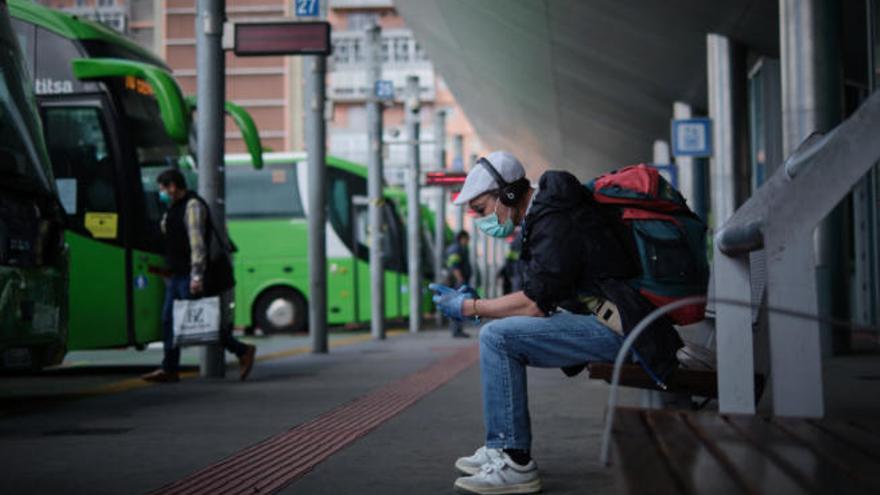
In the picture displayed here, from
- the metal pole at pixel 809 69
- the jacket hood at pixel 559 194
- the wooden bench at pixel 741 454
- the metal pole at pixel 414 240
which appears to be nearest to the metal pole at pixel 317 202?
the metal pole at pixel 809 69

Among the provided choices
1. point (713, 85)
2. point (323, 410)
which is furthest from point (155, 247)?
point (713, 85)

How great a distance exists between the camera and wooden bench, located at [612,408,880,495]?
266cm

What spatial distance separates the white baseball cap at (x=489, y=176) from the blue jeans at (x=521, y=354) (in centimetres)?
50

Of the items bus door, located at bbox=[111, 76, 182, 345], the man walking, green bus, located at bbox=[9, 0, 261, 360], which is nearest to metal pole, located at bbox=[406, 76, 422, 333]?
bus door, located at bbox=[111, 76, 182, 345]

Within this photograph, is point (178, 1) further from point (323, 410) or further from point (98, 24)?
point (323, 410)

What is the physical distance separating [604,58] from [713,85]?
592 cm

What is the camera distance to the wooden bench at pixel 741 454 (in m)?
2.66

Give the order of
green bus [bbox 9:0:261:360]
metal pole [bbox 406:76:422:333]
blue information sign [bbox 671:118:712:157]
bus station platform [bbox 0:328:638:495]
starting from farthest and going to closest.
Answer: metal pole [bbox 406:76:422:333], blue information sign [bbox 671:118:712:157], green bus [bbox 9:0:261:360], bus station platform [bbox 0:328:638:495]

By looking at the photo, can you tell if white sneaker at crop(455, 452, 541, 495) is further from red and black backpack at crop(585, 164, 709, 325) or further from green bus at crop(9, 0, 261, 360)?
green bus at crop(9, 0, 261, 360)

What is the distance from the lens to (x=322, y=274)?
1747 centimetres

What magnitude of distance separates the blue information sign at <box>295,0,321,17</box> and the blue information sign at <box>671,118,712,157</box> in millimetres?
5292

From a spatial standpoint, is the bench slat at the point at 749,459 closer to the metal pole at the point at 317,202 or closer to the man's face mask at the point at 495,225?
the man's face mask at the point at 495,225

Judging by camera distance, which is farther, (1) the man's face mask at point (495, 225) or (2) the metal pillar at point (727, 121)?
(2) the metal pillar at point (727, 121)

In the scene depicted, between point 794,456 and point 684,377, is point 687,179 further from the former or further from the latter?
point 794,456
